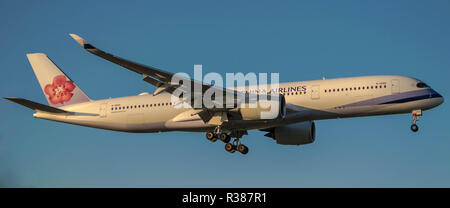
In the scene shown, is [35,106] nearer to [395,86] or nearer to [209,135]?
[209,135]

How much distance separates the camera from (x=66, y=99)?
45344 mm

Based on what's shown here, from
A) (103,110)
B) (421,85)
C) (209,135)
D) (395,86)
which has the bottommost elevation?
(209,135)

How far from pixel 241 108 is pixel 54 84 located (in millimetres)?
16430

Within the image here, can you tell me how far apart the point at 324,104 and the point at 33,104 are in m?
20.0

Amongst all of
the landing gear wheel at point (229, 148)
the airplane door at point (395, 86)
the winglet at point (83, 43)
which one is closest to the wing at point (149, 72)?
the winglet at point (83, 43)

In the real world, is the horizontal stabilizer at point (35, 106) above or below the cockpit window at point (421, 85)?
below

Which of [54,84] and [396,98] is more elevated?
[54,84]

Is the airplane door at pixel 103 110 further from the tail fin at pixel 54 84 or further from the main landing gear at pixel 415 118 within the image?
the main landing gear at pixel 415 118

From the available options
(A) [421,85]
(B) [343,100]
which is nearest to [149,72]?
(B) [343,100]

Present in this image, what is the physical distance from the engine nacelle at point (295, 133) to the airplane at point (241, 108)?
10.2 ft

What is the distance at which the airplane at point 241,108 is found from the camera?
37469 mm

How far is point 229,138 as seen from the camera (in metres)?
41.4

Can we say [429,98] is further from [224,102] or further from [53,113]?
[53,113]

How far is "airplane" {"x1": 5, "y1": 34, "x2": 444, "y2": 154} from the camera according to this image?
3747 centimetres
